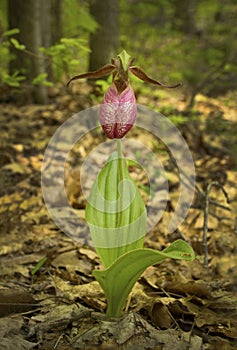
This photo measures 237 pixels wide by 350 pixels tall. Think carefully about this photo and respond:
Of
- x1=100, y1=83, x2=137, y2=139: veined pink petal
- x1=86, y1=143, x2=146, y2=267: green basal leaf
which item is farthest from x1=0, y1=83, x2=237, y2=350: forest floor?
x1=100, y1=83, x2=137, y2=139: veined pink petal

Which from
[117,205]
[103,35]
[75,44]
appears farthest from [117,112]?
[103,35]

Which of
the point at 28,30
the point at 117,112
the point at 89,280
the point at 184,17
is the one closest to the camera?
the point at 117,112

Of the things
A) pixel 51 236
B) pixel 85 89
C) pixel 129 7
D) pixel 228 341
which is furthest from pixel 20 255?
pixel 129 7

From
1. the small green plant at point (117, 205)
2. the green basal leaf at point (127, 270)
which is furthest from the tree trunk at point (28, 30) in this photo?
the green basal leaf at point (127, 270)

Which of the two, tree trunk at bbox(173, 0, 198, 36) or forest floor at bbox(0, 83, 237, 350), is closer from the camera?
forest floor at bbox(0, 83, 237, 350)

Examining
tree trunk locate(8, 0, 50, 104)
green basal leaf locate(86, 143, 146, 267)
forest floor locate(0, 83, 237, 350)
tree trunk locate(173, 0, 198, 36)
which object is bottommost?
forest floor locate(0, 83, 237, 350)

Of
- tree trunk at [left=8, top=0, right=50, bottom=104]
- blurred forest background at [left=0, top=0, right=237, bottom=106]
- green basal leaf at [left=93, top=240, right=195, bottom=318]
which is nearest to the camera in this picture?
green basal leaf at [left=93, top=240, right=195, bottom=318]

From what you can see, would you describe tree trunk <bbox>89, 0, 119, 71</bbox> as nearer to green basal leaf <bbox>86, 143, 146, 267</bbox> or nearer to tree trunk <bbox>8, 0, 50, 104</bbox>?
tree trunk <bbox>8, 0, 50, 104</bbox>

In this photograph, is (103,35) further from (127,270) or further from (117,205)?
(127,270)
